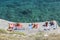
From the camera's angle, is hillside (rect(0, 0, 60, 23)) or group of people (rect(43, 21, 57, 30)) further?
hillside (rect(0, 0, 60, 23))

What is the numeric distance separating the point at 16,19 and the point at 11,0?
345mm

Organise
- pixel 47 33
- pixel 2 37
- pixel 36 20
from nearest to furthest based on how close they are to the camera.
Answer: pixel 2 37, pixel 47 33, pixel 36 20

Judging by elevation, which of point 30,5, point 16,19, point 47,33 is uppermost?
point 30,5

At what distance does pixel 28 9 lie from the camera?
333cm

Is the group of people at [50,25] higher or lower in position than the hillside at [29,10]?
lower

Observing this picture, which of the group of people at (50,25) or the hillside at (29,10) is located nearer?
the group of people at (50,25)

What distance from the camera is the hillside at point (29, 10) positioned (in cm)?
330

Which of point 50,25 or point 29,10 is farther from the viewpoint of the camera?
point 29,10

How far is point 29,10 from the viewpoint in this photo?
3.33 meters

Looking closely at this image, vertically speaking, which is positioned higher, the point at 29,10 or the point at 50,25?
the point at 29,10

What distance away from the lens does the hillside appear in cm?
330

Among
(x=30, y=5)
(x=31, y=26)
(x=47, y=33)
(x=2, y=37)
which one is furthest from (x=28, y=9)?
(x=2, y=37)

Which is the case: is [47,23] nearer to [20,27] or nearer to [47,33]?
[47,33]

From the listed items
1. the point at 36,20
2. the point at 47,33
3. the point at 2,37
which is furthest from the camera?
the point at 36,20
